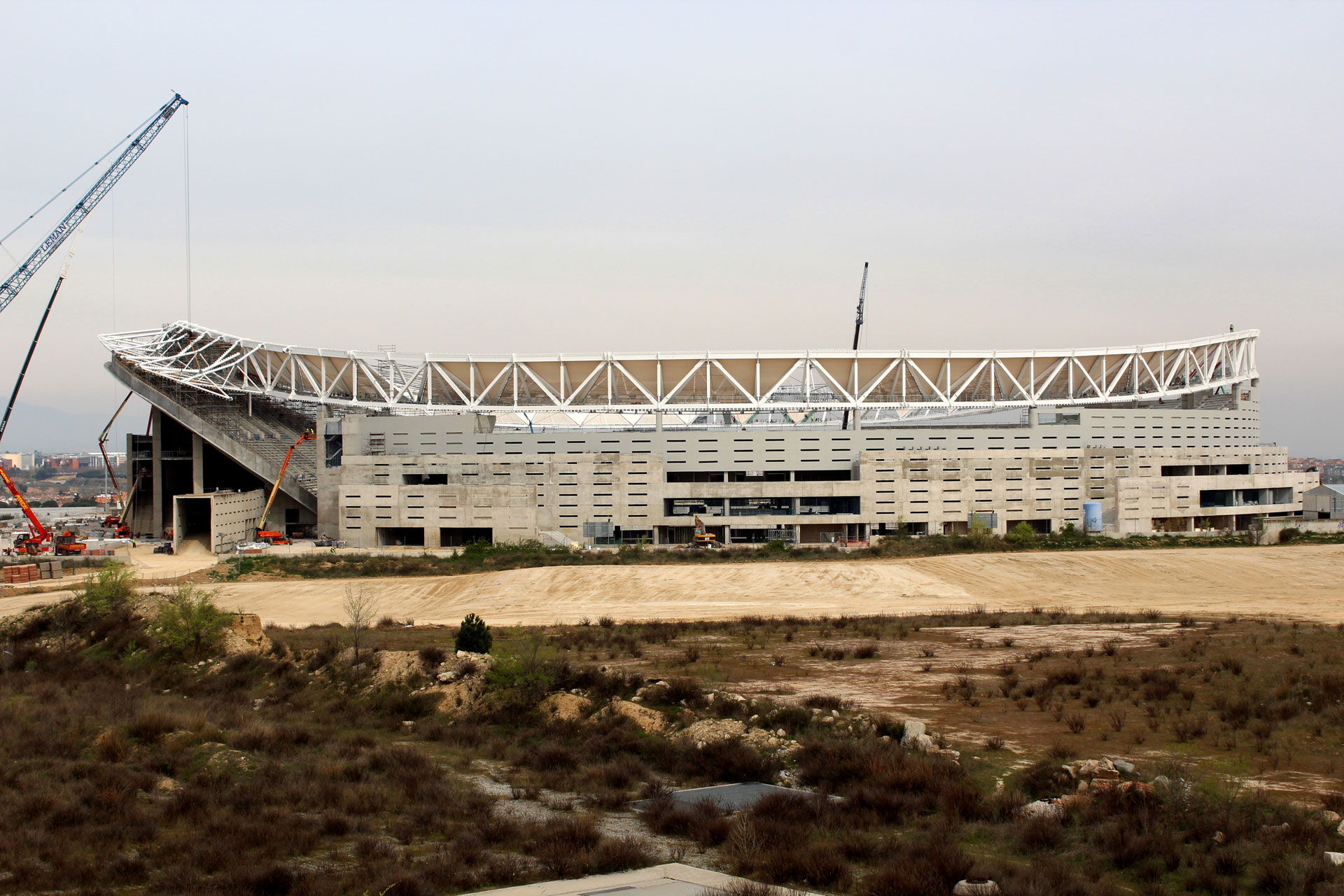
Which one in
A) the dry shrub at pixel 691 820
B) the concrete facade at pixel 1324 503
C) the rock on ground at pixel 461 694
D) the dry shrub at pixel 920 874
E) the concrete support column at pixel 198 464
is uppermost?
the concrete support column at pixel 198 464

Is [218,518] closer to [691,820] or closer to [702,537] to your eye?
[702,537]

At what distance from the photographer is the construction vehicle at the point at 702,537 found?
66.4 m

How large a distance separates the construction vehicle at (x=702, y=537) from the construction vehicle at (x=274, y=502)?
31.6 m

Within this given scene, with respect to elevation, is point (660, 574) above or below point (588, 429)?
below

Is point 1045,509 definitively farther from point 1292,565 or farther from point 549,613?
point 549,613

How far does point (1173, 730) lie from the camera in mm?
16281

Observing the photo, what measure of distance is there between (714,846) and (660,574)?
39.3m

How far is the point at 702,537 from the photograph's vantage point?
66.9m

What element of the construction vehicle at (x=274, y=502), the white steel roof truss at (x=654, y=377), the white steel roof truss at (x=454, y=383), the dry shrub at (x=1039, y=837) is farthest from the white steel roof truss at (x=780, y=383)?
the dry shrub at (x=1039, y=837)

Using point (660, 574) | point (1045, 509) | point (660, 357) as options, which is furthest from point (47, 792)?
point (1045, 509)

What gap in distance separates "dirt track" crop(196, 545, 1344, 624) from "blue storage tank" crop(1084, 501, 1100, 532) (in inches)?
581

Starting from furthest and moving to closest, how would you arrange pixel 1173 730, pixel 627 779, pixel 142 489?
pixel 142 489 → pixel 1173 730 → pixel 627 779

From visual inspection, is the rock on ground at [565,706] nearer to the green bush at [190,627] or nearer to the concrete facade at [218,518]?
the green bush at [190,627]

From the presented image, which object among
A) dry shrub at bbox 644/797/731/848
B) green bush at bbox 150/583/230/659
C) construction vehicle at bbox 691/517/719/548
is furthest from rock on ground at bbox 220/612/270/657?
construction vehicle at bbox 691/517/719/548
